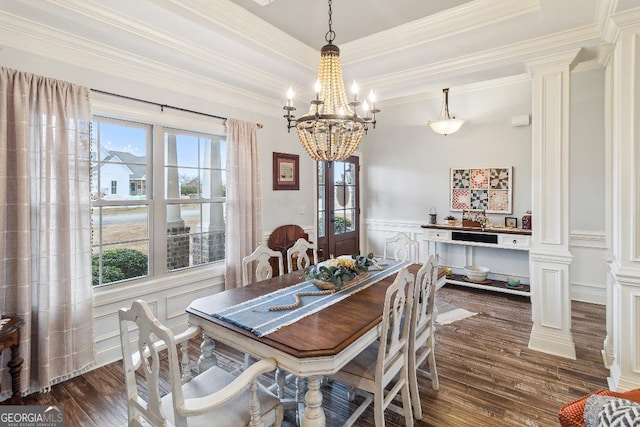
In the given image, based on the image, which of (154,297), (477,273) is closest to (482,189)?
(477,273)

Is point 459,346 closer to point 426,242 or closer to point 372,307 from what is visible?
point 372,307

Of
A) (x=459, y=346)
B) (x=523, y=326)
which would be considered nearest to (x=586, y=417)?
(x=459, y=346)

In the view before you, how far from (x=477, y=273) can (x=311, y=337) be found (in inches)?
152

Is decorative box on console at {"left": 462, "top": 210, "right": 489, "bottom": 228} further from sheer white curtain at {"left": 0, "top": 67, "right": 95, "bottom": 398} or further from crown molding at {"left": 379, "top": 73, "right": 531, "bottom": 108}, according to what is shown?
sheer white curtain at {"left": 0, "top": 67, "right": 95, "bottom": 398}

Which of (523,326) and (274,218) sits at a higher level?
(274,218)

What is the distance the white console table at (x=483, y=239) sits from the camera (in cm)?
425

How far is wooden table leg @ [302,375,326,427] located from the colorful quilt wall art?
428cm

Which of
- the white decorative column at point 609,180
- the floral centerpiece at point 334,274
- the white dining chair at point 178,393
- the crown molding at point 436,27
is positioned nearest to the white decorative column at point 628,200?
the white decorative column at point 609,180

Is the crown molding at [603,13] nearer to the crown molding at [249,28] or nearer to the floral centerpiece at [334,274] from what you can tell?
the crown molding at [249,28]

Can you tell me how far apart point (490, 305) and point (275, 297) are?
3286 millimetres

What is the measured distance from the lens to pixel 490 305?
4.18 meters

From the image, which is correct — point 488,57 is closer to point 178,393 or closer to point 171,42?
point 171,42

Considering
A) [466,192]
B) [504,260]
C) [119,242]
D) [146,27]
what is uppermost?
[146,27]

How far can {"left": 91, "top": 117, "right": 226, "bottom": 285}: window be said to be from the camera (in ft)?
9.43
